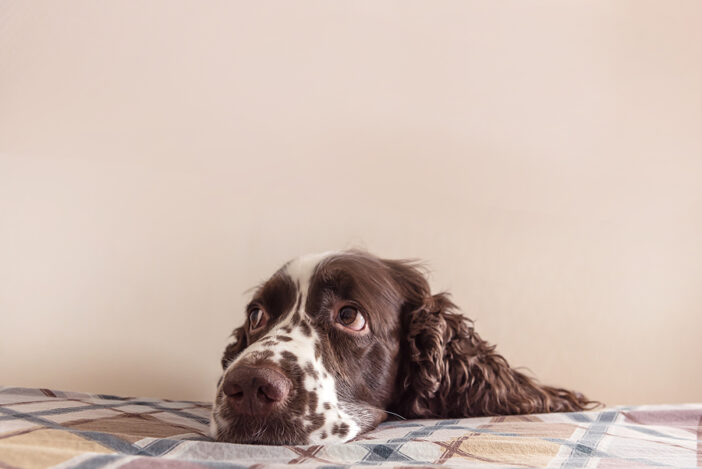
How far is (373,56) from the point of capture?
2828mm

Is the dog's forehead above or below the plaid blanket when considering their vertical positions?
above

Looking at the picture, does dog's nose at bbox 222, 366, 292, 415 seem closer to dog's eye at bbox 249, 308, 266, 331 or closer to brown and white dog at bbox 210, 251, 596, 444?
brown and white dog at bbox 210, 251, 596, 444

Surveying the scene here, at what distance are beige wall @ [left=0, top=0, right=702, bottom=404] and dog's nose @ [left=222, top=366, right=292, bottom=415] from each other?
1.27 metres

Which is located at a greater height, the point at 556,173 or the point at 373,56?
the point at 373,56

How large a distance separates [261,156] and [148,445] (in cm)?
181

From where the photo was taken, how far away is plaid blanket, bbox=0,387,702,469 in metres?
0.95

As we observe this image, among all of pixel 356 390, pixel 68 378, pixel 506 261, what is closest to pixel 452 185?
pixel 506 261

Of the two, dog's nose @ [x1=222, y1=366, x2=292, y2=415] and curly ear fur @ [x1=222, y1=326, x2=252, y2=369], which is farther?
curly ear fur @ [x1=222, y1=326, x2=252, y2=369]

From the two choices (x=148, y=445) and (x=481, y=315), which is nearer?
(x=148, y=445)

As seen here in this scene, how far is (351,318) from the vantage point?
1830mm

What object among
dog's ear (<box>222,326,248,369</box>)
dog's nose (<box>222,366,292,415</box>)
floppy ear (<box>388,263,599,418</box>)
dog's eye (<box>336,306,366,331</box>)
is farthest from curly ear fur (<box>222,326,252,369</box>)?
dog's nose (<box>222,366,292,415</box>)

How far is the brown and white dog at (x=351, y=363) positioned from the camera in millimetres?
1406

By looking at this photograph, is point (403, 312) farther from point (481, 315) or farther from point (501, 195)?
point (501, 195)

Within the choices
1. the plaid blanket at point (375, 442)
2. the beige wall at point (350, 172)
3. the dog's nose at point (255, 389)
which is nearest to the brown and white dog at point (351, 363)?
the dog's nose at point (255, 389)
